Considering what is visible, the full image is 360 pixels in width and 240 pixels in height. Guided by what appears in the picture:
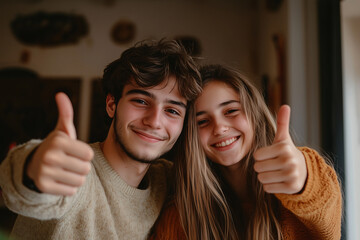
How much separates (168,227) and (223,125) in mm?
458

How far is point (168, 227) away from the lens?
1.04m

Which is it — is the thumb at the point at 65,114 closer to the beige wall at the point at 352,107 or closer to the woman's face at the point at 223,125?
the woman's face at the point at 223,125

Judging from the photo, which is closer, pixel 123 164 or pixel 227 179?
pixel 123 164

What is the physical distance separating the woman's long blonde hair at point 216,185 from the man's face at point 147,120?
0.35 ft

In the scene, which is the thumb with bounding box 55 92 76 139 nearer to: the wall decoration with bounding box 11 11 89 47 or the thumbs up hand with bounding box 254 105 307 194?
the thumbs up hand with bounding box 254 105 307 194

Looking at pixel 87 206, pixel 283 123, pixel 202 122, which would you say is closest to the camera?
pixel 283 123

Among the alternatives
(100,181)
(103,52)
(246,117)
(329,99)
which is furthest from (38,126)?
(329,99)

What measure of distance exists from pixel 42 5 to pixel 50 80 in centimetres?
91

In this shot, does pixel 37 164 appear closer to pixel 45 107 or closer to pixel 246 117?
pixel 246 117

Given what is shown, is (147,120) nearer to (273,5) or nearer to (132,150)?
(132,150)

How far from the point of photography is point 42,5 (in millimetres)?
3086

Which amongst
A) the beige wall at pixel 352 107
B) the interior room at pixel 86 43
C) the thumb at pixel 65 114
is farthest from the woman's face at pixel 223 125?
the interior room at pixel 86 43

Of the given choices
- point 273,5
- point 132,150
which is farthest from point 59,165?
point 273,5

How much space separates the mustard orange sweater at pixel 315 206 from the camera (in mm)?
728
